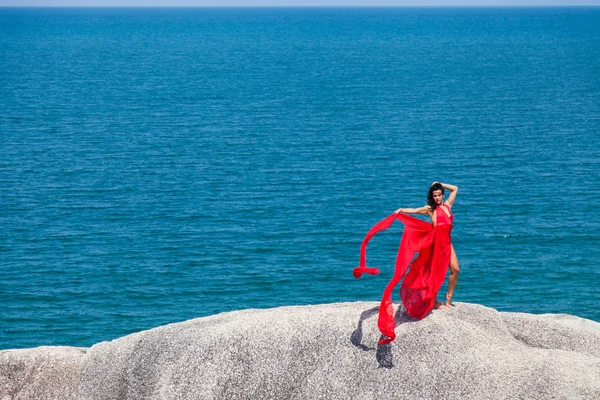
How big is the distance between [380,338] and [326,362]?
1.66 m

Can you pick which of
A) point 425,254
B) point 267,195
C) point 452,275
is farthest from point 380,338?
point 267,195

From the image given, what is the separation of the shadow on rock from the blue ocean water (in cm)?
2195

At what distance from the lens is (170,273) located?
5234 cm

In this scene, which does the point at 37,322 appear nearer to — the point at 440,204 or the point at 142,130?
the point at 440,204

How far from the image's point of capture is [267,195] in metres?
67.6

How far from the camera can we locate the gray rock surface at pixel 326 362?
22.5 meters

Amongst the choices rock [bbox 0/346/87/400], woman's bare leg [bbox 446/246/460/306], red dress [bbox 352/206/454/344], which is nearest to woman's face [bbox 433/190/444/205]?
red dress [bbox 352/206/454/344]

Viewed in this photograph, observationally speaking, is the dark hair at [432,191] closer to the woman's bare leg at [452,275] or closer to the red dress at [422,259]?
the red dress at [422,259]

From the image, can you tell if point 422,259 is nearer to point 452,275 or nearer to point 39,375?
point 452,275

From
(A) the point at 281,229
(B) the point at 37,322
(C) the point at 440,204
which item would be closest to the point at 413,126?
(A) the point at 281,229

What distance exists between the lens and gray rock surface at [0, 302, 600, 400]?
74.0 ft

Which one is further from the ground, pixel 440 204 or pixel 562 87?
pixel 440 204

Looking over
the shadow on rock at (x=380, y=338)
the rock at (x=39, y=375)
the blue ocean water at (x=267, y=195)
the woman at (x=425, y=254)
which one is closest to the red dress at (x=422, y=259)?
the woman at (x=425, y=254)

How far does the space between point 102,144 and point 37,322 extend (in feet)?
142
